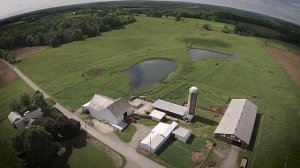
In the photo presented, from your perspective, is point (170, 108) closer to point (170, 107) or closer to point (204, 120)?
point (170, 107)

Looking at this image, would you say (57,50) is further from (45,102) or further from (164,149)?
(164,149)

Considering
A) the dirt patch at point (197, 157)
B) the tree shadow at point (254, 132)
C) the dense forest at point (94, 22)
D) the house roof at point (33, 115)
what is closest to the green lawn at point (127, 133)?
the dirt patch at point (197, 157)

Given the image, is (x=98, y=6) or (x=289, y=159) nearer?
(x=289, y=159)

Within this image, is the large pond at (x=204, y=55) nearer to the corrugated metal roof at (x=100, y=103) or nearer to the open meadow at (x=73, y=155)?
the corrugated metal roof at (x=100, y=103)

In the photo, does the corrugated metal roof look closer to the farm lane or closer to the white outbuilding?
the farm lane

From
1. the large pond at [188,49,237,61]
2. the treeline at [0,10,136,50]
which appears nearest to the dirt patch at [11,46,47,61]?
→ the treeline at [0,10,136,50]

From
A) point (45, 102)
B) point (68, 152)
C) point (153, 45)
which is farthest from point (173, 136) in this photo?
point (153, 45)

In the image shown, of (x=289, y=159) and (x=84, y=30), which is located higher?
(x=84, y=30)

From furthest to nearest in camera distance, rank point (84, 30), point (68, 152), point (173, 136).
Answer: point (84, 30) → point (173, 136) → point (68, 152)
